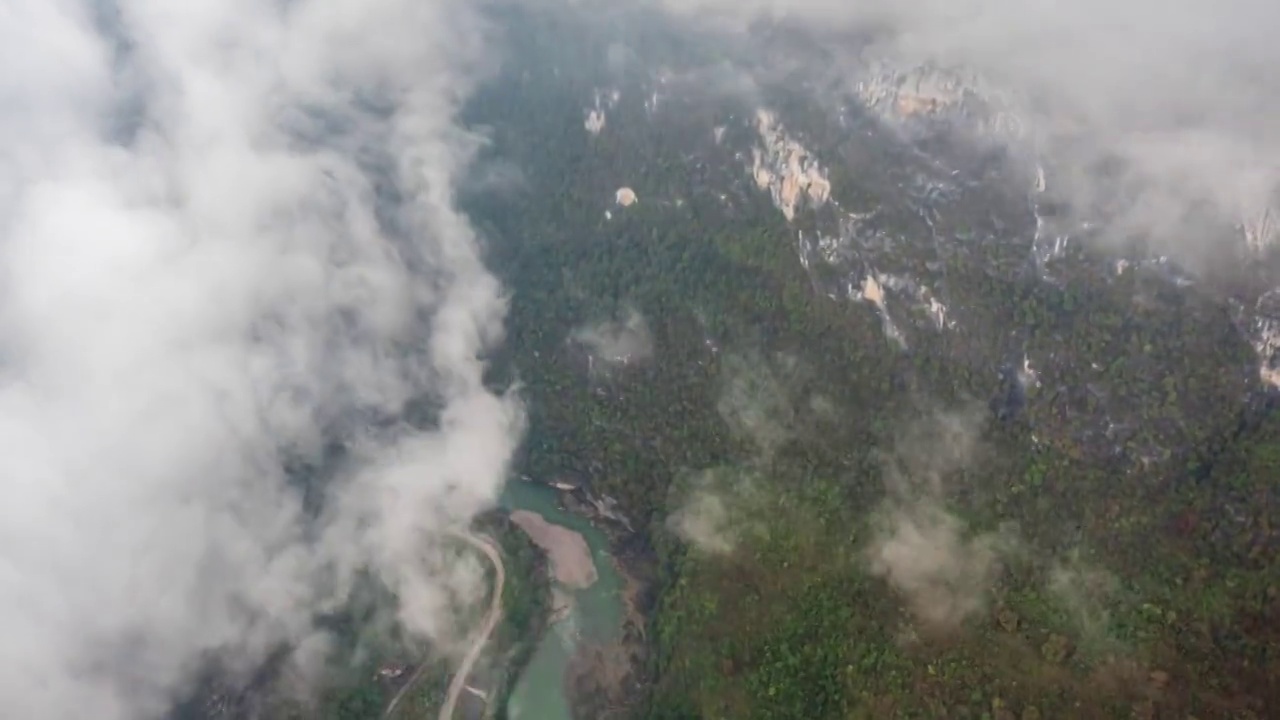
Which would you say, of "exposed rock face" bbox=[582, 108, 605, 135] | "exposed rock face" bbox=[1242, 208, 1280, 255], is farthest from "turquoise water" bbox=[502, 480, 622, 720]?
"exposed rock face" bbox=[1242, 208, 1280, 255]

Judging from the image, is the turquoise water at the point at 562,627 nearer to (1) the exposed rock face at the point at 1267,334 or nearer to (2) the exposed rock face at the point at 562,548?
(2) the exposed rock face at the point at 562,548

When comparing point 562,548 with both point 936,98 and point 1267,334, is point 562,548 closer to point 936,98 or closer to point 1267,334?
point 936,98

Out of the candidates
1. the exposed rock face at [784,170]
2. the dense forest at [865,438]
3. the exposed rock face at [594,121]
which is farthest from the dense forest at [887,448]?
the exposed rock face at [594,121]

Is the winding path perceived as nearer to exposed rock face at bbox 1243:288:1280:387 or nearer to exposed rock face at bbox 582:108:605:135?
exposed rock face at bbox 582:108:605:135

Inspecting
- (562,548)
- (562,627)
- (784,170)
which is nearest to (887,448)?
(784,170)

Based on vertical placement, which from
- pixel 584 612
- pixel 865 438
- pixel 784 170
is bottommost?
pixel 584 612
